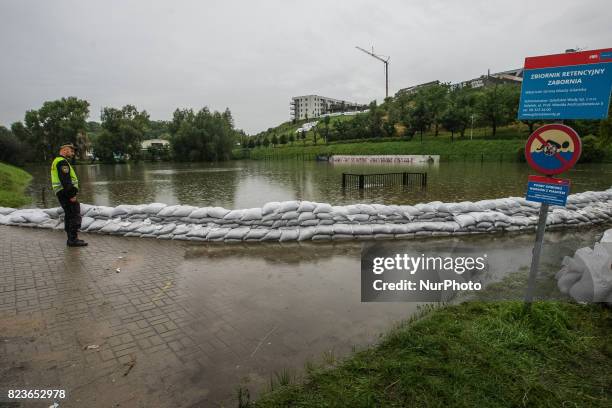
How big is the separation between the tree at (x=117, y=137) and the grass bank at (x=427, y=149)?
60.6 feet

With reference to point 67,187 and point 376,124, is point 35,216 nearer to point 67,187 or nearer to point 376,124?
point 67,187

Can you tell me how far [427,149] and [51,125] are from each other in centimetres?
5924

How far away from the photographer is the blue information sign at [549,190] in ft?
9.86

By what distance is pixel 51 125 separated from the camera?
55.6 meters

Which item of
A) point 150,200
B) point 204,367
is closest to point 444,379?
point 204,367

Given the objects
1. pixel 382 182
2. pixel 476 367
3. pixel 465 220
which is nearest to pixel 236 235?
pixel 465 220

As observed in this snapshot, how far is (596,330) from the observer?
10.3 ft

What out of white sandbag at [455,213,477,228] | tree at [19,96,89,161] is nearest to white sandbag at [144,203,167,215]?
white sandbag at [455,213,477,228]

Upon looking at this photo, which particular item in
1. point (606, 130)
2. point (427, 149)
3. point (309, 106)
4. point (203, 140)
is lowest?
point (606, 130)

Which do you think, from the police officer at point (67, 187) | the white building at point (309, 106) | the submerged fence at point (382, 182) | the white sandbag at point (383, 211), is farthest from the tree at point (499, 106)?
the white building at point (309, 106)

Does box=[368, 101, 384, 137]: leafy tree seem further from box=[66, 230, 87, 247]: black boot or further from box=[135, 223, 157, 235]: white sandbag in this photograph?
box=[66, 230, 87, 247]: black boot

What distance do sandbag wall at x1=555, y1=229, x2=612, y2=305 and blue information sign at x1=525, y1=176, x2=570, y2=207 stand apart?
1.21 metres

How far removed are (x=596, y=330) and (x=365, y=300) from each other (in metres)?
2.17

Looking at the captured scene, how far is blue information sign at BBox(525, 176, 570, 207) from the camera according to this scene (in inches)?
118
